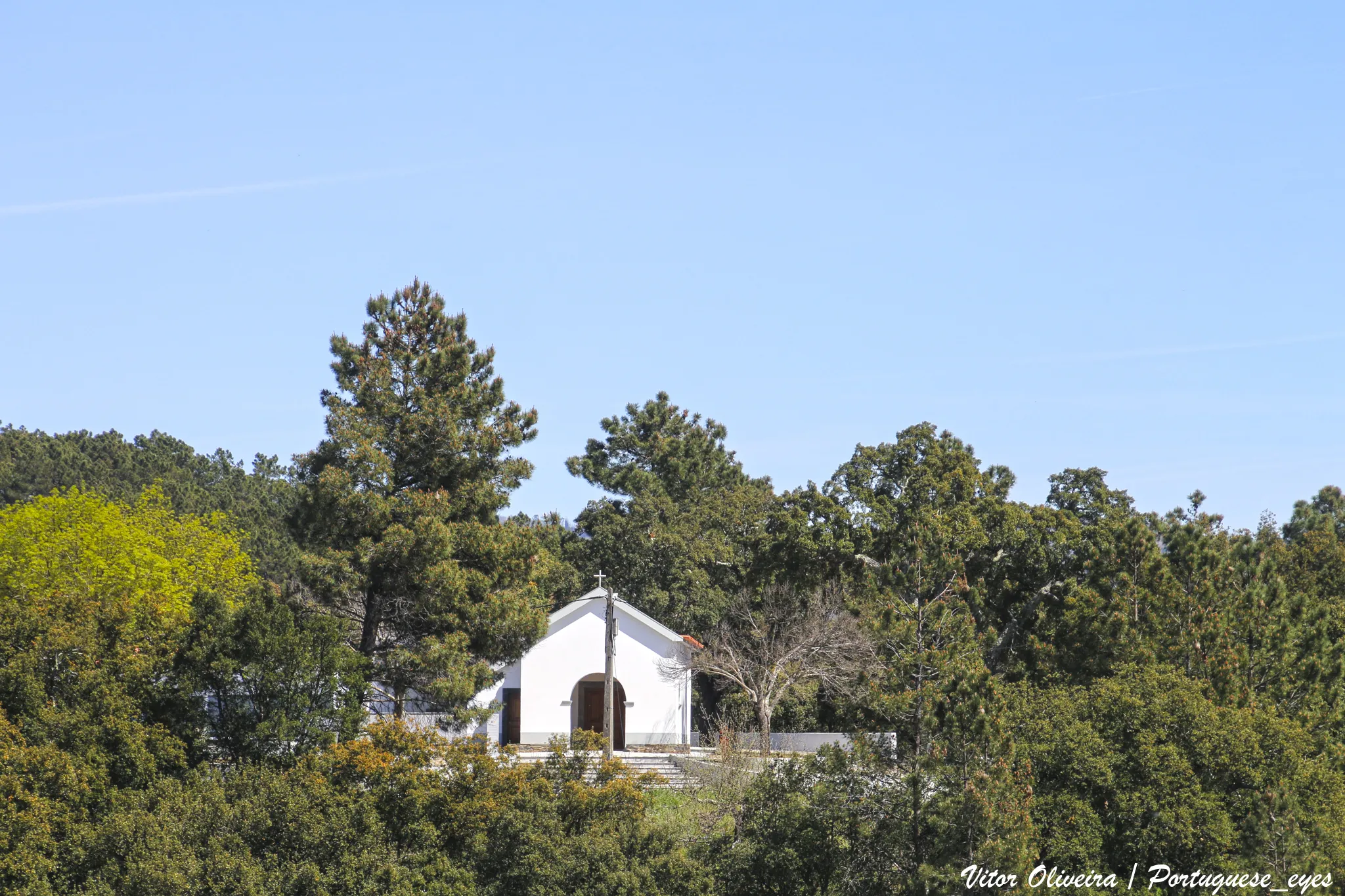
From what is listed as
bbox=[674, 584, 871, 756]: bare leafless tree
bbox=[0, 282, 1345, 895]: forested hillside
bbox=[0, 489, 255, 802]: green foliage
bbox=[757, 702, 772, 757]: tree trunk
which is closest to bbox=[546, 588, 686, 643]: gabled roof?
bbox=[674, 584, 871, 756]: bare leafless tree

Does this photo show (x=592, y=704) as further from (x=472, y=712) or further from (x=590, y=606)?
(x=472, y=712)

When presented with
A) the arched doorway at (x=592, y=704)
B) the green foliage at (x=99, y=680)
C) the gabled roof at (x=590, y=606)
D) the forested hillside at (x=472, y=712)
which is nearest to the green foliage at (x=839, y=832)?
the forested hillside at (x=472, y=712)

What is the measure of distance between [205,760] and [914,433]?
68.3 ft

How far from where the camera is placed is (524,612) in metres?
27.1

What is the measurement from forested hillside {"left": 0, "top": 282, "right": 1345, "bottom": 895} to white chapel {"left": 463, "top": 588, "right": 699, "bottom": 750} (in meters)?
5.19

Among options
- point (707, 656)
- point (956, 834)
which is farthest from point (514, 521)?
point (956, 834)

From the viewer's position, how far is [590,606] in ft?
117

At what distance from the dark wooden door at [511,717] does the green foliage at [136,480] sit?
1954 centimetres

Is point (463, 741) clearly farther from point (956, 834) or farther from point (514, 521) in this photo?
point (514, 521)

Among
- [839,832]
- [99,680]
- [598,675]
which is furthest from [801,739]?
[99,680]

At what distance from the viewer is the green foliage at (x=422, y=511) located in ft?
87.0

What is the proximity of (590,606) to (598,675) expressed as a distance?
1.99 meters

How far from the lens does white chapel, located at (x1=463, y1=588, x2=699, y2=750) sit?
35.3 meters

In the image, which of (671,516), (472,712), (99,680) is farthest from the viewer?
(671,516)
